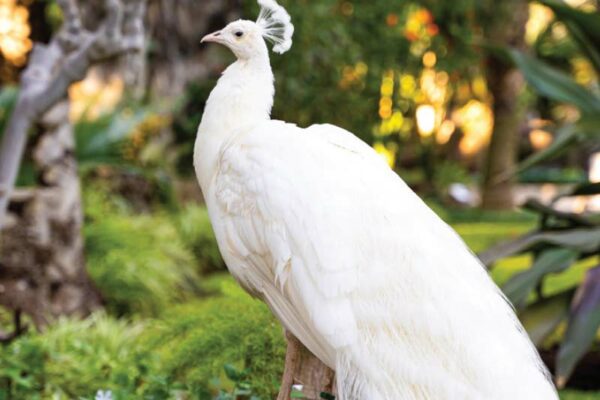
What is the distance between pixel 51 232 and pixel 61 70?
6.73 feet

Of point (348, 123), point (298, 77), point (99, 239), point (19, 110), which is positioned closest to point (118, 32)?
point (19, 110)

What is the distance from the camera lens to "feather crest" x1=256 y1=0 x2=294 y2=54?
119 inches

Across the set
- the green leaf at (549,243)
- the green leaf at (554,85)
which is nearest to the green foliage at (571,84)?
the green leaf at (554,85)

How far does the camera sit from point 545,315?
5273 millimetres

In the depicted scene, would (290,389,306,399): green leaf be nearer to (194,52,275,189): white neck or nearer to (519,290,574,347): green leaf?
(194,52,275,189): white neck

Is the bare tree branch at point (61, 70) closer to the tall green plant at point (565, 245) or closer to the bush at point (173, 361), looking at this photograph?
the bush at point (173, 361)

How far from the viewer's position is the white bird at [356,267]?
8.56 ft

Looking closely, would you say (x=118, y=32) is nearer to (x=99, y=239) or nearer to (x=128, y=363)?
(x=128, y=363)

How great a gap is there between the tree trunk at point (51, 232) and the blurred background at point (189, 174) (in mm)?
11

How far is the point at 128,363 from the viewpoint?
4.21 meters

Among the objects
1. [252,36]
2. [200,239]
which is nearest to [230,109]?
[252,36]

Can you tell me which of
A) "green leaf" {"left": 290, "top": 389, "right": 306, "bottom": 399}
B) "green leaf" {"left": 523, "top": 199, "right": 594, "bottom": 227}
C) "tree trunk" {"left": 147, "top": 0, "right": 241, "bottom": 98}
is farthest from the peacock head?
"tree trunk" {"left": 147, "top": 0, "right": 241, "bottom": 98}

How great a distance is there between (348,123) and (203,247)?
349cm

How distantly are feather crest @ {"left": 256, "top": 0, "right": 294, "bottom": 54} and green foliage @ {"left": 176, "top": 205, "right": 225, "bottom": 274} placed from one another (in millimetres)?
6380
